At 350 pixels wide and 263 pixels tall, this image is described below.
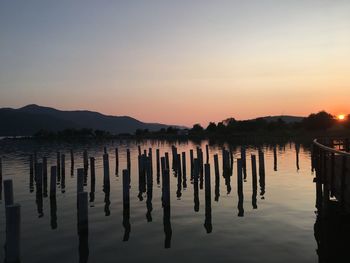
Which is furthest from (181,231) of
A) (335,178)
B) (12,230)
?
(12,230)

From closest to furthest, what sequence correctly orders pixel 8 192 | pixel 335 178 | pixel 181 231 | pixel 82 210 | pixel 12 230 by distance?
1. pixel 12 230
2. pixel 82 210
3. pixel 8 192
4. pixel 335 178
5. pixel 181 231

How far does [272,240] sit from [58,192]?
20.1m

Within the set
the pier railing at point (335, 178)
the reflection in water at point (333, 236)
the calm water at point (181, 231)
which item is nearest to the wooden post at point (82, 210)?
the calm water at point (181, 231)

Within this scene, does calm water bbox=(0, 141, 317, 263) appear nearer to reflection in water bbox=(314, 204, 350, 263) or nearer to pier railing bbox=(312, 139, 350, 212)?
reflection in water bbox=(314, 204, 350, 263)

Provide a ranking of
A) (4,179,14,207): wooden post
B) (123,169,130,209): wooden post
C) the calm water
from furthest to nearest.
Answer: (123,169,130,209): wooden post < (4,179,14,207): wooden post < the calm water

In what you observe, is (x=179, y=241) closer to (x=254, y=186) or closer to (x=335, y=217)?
(x=335, y=217)

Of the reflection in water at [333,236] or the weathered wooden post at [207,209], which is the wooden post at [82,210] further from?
the reflection in water at [333,236]

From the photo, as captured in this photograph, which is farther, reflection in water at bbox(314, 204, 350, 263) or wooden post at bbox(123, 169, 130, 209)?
wooden post at bbox(123, 169, 130, 209)

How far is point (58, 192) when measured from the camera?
103 ft

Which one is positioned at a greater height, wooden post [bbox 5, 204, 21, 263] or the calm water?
wooden post [bbox 5, 204, 21, 263]

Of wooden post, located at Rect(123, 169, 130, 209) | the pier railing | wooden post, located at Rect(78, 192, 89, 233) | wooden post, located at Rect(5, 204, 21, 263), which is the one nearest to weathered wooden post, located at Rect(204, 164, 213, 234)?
wooden post, located at Rect(123, 169, 130, 209)

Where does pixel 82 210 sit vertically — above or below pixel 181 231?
above

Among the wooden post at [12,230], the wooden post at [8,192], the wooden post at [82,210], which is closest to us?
the wooden post at [12,230]

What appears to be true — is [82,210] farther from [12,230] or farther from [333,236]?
[333,236]
